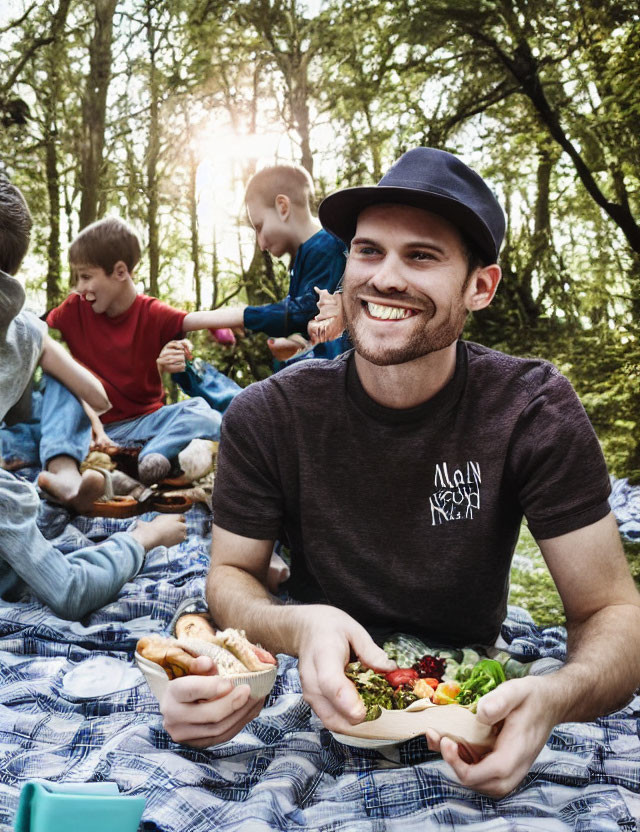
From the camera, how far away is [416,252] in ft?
4.27

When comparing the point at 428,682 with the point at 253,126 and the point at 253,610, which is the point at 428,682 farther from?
the point at 253,126

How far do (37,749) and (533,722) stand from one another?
2.57ft

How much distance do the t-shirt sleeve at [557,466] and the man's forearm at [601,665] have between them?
0.15 metres

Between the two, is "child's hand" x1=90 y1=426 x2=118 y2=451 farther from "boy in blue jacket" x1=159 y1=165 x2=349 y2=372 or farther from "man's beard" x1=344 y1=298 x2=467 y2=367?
"man's beard" x1=344 y1=298 x2=467 y2=367

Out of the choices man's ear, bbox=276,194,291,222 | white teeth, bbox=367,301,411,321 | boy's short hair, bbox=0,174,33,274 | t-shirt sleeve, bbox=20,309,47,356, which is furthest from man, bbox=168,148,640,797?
man's ear, bbox=276,194,291,222

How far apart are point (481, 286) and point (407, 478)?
1.16 feet

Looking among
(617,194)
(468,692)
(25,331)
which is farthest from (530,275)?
(468,692)

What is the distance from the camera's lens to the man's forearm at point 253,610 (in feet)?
3.71

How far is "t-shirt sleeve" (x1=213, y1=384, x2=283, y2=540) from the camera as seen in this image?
4.39 ft

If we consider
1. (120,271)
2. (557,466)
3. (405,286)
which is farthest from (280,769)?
(120,271)

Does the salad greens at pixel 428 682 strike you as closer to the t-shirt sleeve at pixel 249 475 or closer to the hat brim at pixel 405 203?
the t-shirt sleeve at pixel 249 475

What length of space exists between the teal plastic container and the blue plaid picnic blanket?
0.38ft

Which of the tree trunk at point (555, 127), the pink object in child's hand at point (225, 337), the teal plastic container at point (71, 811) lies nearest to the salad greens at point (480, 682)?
the teal plastic container at point (71, 811)

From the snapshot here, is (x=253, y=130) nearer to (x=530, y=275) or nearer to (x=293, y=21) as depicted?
(x=293, y=21)
